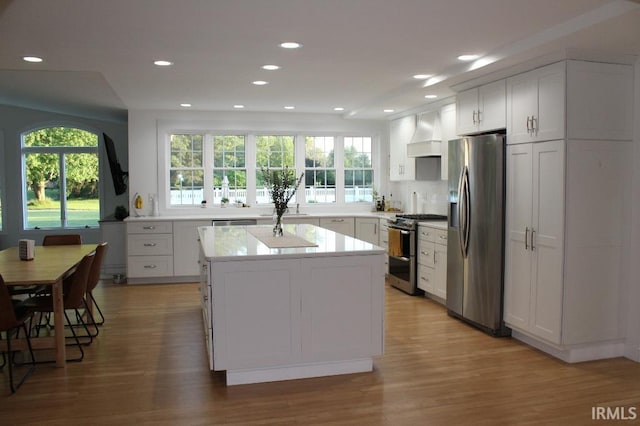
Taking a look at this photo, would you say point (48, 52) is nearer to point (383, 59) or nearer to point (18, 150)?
point (383, 59)

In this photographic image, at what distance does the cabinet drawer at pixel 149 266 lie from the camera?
7.33m

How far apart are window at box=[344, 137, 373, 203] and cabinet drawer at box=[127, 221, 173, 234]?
2834 mm

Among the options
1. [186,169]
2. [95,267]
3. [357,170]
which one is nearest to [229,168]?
[186,169]

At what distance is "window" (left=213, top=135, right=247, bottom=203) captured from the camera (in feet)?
26.9

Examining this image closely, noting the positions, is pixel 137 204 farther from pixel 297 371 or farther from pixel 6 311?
pixel 297 371

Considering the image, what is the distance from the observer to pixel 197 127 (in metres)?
8.00

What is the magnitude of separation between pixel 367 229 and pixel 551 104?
4.00 meters

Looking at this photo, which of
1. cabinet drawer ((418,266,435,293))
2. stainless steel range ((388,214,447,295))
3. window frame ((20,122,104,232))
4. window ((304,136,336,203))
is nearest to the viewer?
cabinet drawer ((418,266,435,293))

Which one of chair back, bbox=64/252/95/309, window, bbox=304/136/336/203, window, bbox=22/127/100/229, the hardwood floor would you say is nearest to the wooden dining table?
chair back, bbox=64/252/95/309

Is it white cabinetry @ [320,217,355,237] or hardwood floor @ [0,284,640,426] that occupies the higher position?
white cabinetry @ [320,217,355,237]

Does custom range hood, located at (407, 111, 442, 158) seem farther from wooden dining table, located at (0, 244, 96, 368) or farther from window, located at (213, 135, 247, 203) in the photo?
wooden dining table, located at (0, 244, 96, 368)

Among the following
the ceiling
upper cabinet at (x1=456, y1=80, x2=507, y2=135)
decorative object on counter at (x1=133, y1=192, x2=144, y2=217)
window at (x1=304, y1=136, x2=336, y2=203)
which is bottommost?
decorative object on counter at (x1=133, y1=192, x2=144, y2=217)

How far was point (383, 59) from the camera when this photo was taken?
14.8ft

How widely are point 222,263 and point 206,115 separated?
4.88 metres
